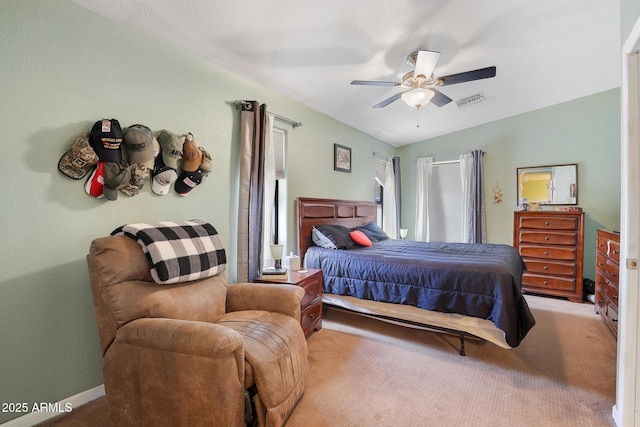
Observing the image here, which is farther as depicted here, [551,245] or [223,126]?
[551,245]

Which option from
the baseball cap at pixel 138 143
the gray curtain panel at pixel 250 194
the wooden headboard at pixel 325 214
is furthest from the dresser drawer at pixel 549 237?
the baseball cap at pixel 138 143

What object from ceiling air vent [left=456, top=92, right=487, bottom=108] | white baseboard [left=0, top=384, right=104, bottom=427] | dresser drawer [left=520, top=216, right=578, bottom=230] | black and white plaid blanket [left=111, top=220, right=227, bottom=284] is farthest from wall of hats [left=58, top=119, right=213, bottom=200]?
dresser drawer [left=520, top=216, right=578, bottom=230]

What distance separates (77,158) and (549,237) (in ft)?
16.5

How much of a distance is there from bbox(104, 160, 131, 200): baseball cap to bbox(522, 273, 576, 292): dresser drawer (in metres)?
4.76

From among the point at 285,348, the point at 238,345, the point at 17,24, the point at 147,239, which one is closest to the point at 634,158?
the point at 285,348

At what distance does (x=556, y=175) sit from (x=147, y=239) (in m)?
5.25

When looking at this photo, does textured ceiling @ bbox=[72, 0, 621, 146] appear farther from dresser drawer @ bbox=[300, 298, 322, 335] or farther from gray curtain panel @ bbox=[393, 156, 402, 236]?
dresser drawer @ bbox=[300, 298, 322, 335]

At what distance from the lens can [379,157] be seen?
5.23m

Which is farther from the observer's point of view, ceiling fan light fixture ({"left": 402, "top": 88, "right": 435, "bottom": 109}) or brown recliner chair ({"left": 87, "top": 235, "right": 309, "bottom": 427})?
ceiling fan light fixture ({"left": 402, "top": 88, "right": 435, "bottom": 109})

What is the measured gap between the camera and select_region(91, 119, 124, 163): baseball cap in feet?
5.65

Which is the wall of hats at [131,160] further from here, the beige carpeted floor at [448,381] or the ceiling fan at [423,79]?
the ceiling fan at [423,79]

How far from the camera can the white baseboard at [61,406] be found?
1.57 m

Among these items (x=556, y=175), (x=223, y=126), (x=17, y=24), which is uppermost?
(x=17, y=24)

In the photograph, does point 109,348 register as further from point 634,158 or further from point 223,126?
point 634,158
